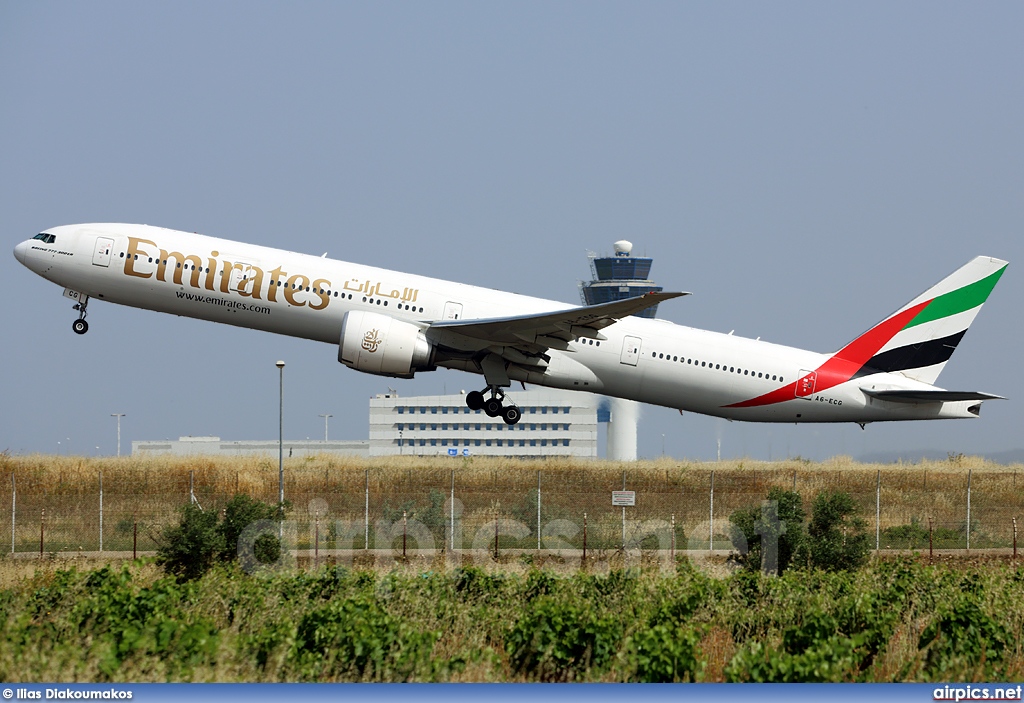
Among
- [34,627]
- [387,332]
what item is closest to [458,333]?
[387,332]

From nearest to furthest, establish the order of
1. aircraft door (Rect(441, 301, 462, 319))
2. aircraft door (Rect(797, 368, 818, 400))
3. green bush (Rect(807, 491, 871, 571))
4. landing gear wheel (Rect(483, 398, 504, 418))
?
1. green bush (Rect(807, 491, 871, 571))
2. aircraft door (Rect(441, 301, 462, 319))
3. landing gear wheel (Rect(483, 398, 504, 418))
4. aircraft door (Rect(797, 368, 818, 400))

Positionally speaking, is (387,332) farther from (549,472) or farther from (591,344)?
(549,472)

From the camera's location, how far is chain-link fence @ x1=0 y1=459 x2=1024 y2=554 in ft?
105

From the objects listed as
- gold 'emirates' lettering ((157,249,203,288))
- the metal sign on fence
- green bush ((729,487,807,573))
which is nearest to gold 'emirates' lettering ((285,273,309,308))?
gold 'emirates' lettering ((157,249,203,288))

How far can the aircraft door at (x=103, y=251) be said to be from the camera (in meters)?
32.5

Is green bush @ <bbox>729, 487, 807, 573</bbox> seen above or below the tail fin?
below

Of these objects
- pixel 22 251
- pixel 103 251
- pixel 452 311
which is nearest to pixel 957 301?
pixel 452 311

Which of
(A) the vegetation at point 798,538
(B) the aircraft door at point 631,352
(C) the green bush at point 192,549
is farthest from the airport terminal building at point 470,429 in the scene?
(C) the green bush at point 192,549

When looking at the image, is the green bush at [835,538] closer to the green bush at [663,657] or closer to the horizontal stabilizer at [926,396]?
the horizontal stabilizer at [926,396]

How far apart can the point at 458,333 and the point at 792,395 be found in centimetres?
1119

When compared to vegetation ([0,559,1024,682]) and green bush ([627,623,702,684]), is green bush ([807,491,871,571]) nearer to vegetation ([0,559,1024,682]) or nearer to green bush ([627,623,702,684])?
vegetation ([0,559,1024,682])

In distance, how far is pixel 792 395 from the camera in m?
34.8

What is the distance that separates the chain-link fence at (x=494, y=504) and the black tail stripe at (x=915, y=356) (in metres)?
4.16

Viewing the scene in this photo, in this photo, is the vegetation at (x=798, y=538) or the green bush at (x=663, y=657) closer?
the green bush at (x=663, y=657)
